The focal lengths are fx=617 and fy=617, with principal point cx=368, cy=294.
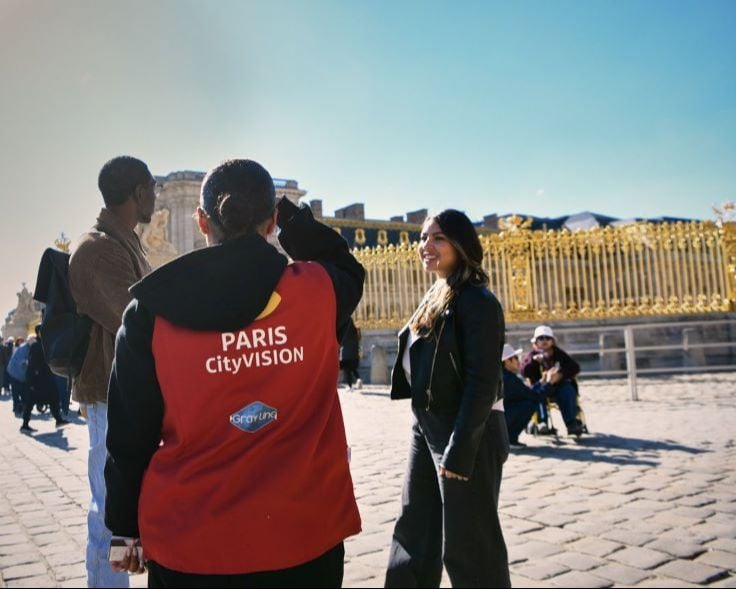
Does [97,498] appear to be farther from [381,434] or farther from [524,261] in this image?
[524,261]

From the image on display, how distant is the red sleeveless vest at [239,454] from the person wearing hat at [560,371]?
6377 mm

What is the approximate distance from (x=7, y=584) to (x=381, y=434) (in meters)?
5.55

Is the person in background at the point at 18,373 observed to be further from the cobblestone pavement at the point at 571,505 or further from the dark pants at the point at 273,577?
the dark pants at the point at 273,577

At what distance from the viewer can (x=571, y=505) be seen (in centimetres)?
480

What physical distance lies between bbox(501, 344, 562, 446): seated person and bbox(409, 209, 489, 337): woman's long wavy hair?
4.43 m

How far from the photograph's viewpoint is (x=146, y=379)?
1773 millimetres

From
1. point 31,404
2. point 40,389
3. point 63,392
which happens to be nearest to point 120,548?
point 31,404

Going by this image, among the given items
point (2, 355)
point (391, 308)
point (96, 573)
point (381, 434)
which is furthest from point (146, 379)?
point (2, 355)

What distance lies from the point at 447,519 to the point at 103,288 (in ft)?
6.19

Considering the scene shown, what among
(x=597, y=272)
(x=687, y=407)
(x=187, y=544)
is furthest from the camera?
(x=597, y=272)

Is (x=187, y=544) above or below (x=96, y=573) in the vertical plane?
above

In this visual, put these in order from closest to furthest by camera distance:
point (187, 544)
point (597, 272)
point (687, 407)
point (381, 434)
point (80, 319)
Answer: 1. point (187, 544)
2. point (80, 319)
3. point (381, 434)
4. point (687, 407)
5. point (597, 272)

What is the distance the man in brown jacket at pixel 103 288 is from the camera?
9.38 feet

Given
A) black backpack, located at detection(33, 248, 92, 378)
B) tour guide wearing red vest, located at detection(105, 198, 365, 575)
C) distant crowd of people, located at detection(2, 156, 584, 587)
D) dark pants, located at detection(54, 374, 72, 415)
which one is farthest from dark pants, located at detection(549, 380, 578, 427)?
dark pants, located at detection(54, 374, 72, 415)
